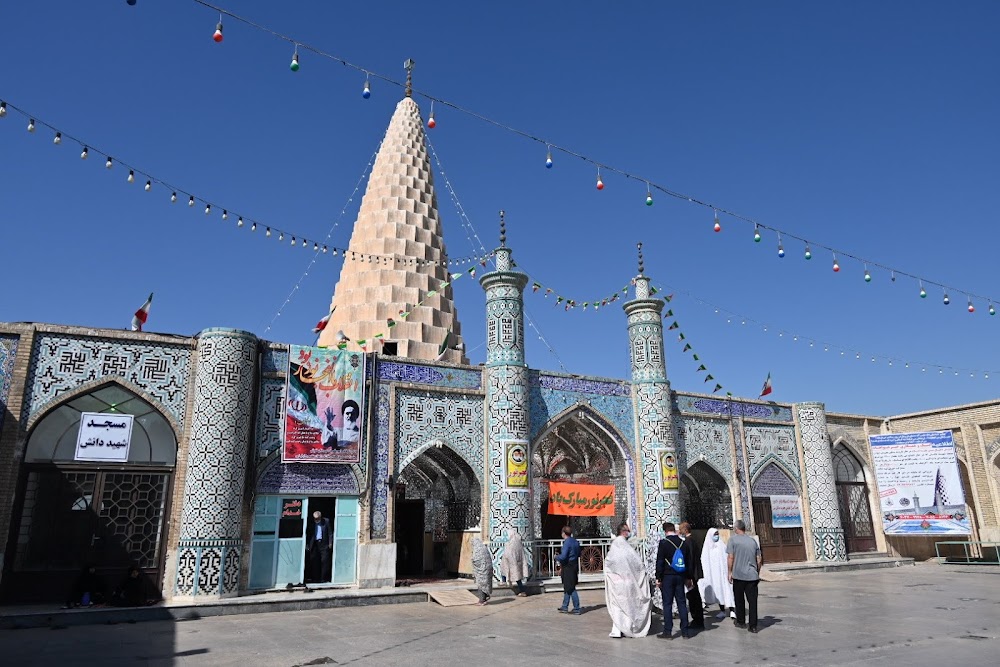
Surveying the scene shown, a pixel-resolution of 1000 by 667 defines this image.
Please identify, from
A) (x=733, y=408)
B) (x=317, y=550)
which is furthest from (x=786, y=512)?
(x=317, y=550)

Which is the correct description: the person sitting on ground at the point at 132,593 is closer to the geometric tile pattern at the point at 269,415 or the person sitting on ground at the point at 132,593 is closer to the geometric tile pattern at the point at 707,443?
the geometric tile pattern at the point at 269,415

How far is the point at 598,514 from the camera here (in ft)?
50.9

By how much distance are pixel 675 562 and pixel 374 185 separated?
1464 cm

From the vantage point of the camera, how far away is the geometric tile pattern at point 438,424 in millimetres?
13164

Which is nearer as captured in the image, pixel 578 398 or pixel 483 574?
pixel 483 574

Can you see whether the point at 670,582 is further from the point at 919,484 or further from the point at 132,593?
the point at 919,484

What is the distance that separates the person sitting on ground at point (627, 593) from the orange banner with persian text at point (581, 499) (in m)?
6.60

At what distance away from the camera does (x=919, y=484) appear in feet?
59.3

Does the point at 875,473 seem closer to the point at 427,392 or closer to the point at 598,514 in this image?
the point at 598,514

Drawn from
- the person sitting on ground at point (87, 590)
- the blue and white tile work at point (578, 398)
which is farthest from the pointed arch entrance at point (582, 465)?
the person sitting on ground at point (87, 590)

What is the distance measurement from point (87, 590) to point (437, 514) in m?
7.50

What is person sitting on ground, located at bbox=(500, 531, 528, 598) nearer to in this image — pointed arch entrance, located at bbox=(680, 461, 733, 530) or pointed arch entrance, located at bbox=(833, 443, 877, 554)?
pointed arch entrance, located at bbox=(680, 461, 733, 530)

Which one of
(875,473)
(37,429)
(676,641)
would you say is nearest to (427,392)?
(37,429)

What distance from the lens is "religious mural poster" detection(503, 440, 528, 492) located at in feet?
44.3
